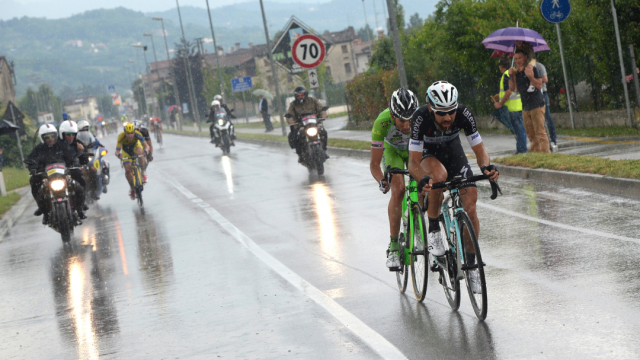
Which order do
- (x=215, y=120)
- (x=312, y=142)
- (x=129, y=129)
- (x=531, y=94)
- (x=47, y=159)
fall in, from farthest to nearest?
(x=215, y=120)
(x=312, y=142)
(x=129, y=129)
(x=531, y=94)
(x=47, y=159)

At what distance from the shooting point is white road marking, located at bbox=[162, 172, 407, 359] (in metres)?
5.43

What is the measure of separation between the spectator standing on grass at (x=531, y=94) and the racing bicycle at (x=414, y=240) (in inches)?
325

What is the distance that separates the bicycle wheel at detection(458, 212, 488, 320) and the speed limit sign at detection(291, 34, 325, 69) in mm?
15800

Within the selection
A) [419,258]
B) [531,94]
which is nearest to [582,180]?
[531,94]

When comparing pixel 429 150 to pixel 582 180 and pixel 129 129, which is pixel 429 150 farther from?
pixel 129 129

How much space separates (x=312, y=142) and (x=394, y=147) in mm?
10330

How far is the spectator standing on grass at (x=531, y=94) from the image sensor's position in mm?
14438

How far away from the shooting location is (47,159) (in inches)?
507

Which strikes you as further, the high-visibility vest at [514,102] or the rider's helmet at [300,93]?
the rider's helmet at [300,93]

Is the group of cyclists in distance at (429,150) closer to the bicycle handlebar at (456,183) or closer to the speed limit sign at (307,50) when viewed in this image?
the bicycle handlebar at (456,183)

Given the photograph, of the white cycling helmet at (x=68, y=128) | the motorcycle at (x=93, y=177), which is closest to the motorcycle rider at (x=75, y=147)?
the white cycling helmet at (x=68, y=128)

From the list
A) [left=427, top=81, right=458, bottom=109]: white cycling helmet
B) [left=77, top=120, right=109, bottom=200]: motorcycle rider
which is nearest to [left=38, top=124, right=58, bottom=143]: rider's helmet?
[left=77, top=120, right=109, bottom=200]: motorcycle rider

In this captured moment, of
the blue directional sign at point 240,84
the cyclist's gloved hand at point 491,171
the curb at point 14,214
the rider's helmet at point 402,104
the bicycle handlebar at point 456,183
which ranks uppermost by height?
the blue directional sign at point 240,84

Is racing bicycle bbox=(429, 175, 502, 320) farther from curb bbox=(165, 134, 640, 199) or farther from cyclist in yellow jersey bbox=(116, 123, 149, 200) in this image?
cyclist in yellow jersey bbox=(116, 123, 149, 200)
